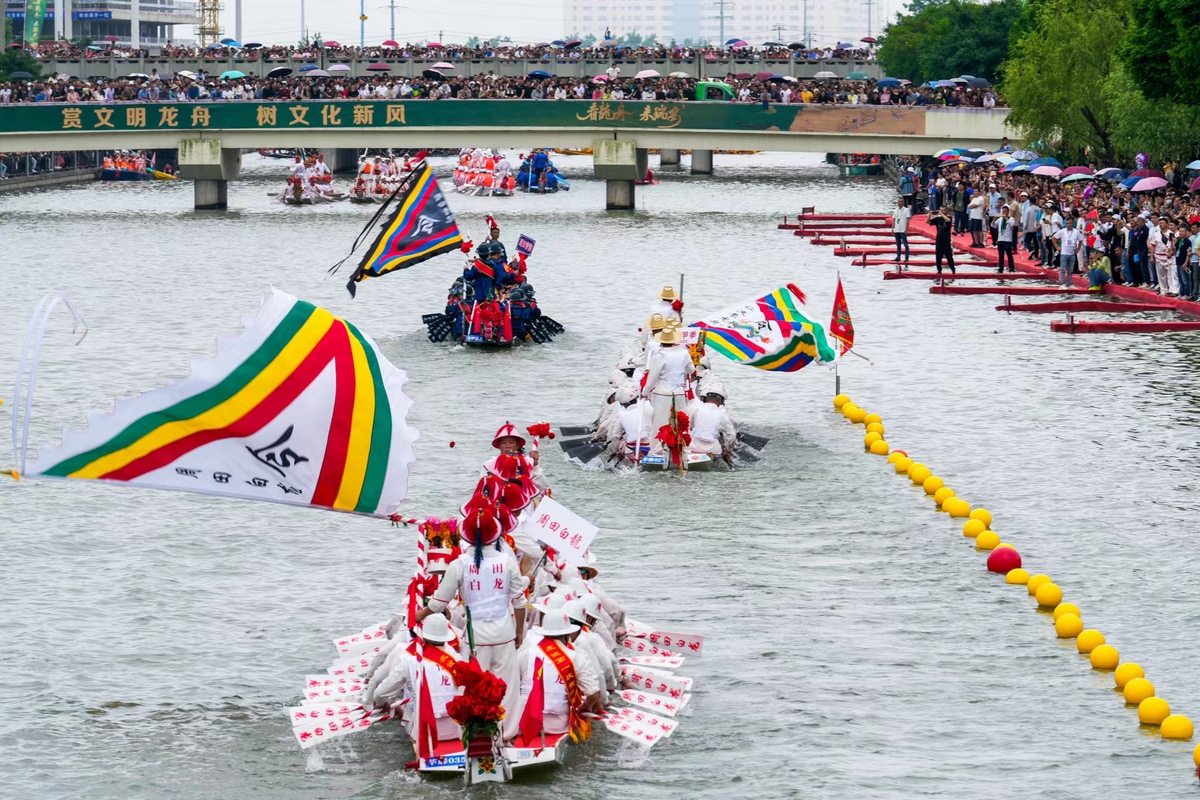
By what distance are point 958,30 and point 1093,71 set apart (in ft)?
145

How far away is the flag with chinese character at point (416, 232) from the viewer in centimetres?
3500

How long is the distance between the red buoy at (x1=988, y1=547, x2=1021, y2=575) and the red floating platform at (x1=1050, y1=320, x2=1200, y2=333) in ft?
58.9

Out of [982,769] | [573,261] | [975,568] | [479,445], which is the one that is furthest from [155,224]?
[982,769]

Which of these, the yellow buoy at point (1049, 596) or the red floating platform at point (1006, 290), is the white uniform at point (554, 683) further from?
the red floating platform at point (1006, 290)

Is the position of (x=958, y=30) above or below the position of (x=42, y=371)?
above

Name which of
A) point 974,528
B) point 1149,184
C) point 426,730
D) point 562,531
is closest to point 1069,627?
point 974,528

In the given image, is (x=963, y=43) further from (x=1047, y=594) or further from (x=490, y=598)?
(x=490, y=598)

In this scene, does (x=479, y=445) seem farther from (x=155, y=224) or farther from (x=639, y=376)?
(x=155, y=224)

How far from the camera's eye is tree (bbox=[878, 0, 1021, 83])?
98312 mm

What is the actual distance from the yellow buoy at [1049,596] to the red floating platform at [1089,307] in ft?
71.9

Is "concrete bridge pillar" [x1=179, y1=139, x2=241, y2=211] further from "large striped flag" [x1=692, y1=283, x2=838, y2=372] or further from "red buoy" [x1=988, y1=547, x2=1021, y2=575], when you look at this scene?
"red buoy" [x1=988, y1=547, x2=1021, y2=575]

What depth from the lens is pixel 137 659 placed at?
696 inches

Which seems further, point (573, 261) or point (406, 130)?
point (406, 130)

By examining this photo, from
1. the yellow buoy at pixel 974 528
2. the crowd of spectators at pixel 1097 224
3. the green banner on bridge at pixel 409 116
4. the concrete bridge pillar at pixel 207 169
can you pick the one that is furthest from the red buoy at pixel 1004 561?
the concrete bridge pillar at pixel 207 169
